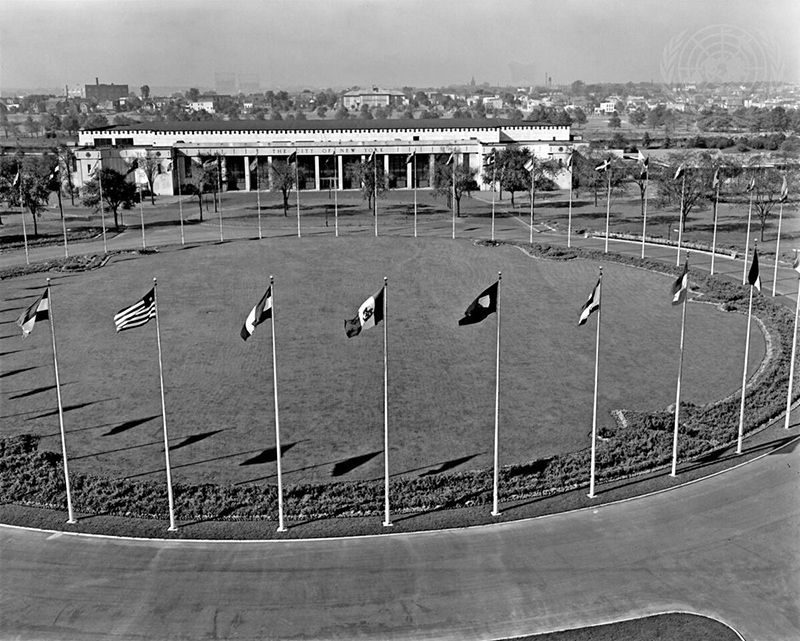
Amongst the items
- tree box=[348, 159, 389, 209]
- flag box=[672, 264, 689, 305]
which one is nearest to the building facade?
tree box=[348, 159, 389, 209]

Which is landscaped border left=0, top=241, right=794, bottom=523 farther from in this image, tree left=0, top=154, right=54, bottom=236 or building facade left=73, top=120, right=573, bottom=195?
building facade left=73, top=120, right=573, bottom=195

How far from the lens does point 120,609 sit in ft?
74.9

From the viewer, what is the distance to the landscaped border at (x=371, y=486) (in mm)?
27969

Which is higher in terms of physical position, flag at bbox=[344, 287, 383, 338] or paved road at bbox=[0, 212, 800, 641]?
flag at bbox=[344, 287, 383, 338]

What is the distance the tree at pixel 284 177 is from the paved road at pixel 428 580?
6628 centimetres

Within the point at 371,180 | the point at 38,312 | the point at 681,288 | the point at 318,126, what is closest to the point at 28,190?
the point at 371,180

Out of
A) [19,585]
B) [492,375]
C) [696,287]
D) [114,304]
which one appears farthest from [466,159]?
[19,585]

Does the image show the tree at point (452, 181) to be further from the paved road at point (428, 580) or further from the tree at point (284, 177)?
the paved road at point (428, 580)

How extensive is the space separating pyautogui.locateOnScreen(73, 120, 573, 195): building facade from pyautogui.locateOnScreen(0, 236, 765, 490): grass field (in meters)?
48.5

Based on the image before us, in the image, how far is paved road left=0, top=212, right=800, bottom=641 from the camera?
22266 mm

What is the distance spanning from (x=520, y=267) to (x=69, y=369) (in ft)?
110

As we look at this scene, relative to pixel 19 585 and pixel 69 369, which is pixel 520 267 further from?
pixel 19 585

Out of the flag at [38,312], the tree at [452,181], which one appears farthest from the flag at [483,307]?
the tree at [452,181]

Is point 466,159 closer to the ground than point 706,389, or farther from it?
farther from it
